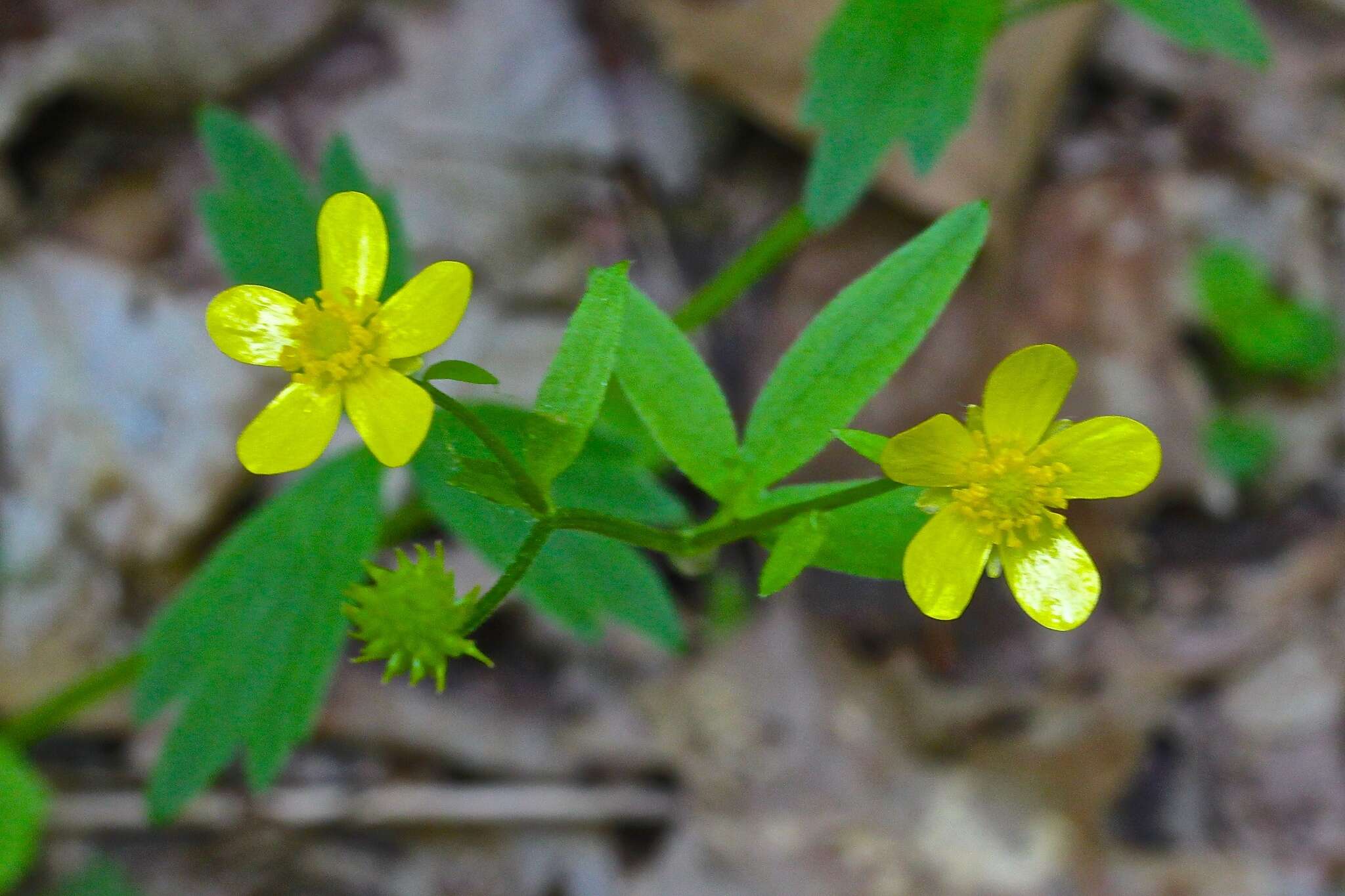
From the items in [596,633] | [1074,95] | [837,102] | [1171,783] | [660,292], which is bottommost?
[596,633]

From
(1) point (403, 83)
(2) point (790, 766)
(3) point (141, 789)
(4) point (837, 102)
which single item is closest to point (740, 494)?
(4) point (837, 102)

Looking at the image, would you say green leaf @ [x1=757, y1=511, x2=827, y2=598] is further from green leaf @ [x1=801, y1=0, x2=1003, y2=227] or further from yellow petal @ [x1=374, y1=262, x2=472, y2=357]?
green leaf @ [x1=801, y1=0, x2=1003, y2=227]

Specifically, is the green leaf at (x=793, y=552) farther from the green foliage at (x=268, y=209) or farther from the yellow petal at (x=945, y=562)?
the green foliage at (x=268, y=209)

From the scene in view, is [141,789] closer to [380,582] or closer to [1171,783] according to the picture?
[380,582]

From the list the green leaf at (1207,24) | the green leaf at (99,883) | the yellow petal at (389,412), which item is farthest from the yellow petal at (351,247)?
the green leaf at (99,883)

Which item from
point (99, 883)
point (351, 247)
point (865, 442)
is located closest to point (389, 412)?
point (351, 247)
